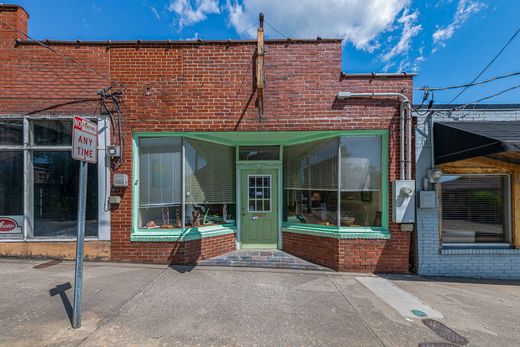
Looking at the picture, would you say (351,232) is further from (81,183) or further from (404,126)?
(81,183)

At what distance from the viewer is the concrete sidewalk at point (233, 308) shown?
124 inches

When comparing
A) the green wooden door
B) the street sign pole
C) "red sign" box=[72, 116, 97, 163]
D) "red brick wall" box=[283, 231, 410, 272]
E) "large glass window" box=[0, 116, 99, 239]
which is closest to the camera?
"red sign" box=[72, 116, 97, 163]

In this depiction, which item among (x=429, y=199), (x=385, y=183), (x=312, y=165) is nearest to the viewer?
(x=429, y=199)

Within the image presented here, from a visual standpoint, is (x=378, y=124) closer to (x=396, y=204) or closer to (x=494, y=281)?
(x=396, y=204)

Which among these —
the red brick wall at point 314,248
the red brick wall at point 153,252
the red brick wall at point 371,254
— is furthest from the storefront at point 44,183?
the red brick wall at point 371,254

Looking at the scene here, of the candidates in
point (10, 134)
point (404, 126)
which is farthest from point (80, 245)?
point (404, 126)

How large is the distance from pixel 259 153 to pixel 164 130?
7.83 feet

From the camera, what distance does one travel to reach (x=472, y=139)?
4.89m

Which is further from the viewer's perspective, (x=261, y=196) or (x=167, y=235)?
(x=261, y=196)

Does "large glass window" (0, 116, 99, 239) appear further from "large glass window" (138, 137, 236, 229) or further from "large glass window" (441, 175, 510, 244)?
"large glass window" (441, 175, 510, 244)

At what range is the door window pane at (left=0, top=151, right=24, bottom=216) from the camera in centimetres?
574

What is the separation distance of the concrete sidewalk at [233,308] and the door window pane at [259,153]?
282 cm

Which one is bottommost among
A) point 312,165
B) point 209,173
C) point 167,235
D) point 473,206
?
point 167,235

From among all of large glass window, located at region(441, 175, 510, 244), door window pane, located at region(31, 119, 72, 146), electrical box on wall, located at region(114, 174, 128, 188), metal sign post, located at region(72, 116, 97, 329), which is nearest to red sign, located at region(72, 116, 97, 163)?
metal sign post, located at region(72, 116, 97, 329)
